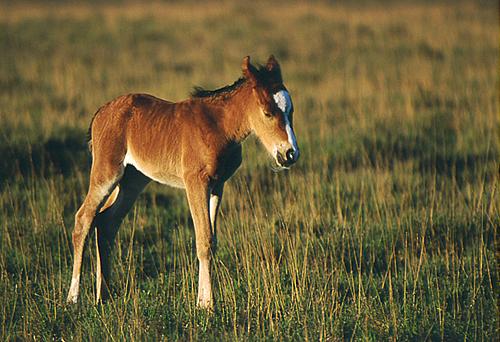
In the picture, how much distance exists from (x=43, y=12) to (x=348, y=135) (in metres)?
21.8

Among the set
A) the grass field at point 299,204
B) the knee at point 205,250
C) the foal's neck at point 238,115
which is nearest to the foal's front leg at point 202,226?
the knee at point 205,250

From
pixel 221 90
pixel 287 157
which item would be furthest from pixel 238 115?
pixel 287 157

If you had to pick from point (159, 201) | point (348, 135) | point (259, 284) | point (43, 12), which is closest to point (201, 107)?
point (259, 284)

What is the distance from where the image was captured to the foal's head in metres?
5.91

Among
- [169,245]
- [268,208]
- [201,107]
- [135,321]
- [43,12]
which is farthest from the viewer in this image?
[43,12]

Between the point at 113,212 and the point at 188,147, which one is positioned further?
the point at 113,212

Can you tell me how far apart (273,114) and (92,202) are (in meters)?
1.82

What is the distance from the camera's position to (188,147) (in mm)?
6312

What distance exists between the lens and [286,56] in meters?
20.9

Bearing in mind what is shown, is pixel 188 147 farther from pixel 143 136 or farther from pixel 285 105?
pixel 285 105

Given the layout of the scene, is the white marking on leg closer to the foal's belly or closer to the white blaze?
the foal's belly

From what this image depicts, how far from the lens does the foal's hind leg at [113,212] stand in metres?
6.78

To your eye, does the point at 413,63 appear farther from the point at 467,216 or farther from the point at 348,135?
the point at 467,216

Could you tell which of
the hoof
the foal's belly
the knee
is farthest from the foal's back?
the hoof
